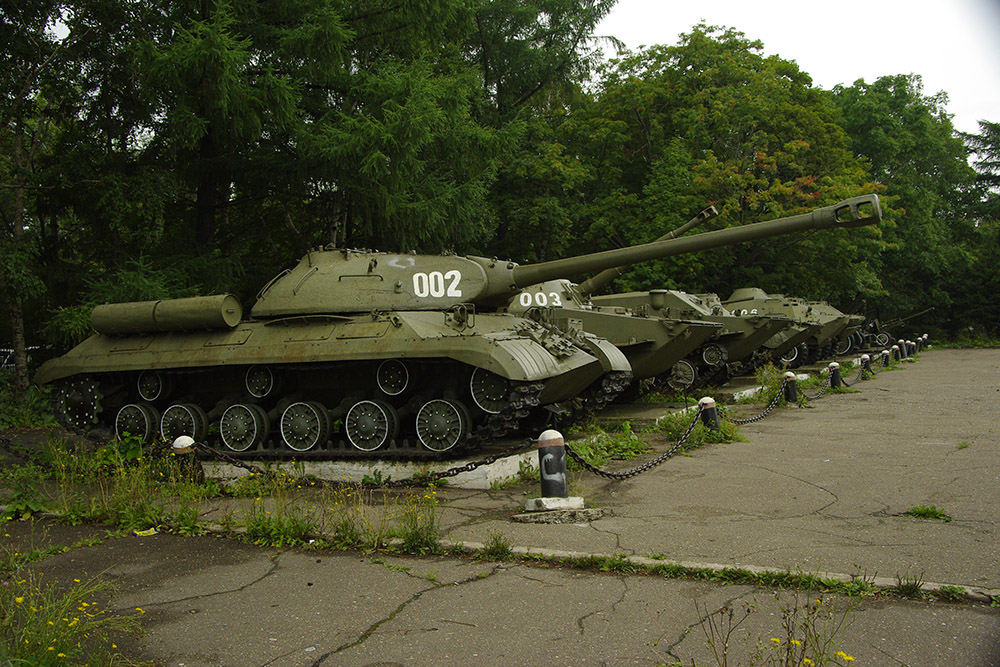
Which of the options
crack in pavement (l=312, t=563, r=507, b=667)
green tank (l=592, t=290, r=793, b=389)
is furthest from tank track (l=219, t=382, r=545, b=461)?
green tank (l=592, t=290, r=793, b=389)

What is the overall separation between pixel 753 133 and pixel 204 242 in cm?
1868

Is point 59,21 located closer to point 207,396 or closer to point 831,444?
point 207,396

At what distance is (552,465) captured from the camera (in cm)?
751

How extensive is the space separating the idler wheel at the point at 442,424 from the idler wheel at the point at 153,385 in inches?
160

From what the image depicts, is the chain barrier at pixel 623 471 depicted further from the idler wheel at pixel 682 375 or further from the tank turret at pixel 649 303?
the idler wheel at pixel 682 375

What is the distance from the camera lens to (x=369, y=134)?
15.9 m

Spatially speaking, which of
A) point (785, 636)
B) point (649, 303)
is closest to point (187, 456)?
point (785, 636)

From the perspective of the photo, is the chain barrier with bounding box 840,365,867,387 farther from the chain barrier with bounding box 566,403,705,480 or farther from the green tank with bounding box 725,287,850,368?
the chain barrier with bounding box 566,403,705,480

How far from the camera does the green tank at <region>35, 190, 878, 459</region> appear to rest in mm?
9789

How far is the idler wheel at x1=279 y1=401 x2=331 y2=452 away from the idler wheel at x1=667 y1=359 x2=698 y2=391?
988cm

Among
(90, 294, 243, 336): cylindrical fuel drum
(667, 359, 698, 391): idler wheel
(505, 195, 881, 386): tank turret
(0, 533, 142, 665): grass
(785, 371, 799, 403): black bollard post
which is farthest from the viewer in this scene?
(667, 359, 698, 391): idler wheel

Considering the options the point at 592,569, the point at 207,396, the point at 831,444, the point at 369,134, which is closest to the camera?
the point at 592,569

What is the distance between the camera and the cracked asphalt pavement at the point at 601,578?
14.5 feet

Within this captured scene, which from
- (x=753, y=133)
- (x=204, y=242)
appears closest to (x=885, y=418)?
(x=204, y=242)
